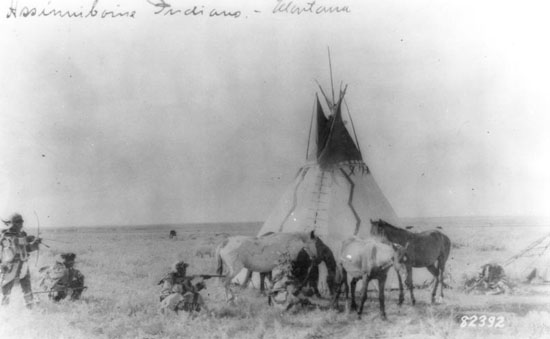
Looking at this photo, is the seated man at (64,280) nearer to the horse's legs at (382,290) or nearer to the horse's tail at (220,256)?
→ the horse's tail at (220,256)

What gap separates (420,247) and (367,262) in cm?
83

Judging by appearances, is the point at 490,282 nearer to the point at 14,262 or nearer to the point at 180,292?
the point at 180,292

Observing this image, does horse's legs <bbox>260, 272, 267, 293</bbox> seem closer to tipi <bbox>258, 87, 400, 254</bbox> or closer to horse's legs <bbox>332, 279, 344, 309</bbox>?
tipi <bbox>258, 87, 400, 254</bbox>

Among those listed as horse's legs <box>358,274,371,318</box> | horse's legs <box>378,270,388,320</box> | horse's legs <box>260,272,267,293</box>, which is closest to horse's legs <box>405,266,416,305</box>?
horse's legs <box>378,270,388,320</box>

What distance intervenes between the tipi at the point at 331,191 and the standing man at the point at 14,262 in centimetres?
323

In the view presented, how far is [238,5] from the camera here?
683cm

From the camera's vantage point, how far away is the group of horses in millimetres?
6324

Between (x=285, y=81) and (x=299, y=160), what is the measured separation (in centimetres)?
114

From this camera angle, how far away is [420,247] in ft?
21.6

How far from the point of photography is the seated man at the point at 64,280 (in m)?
6.65

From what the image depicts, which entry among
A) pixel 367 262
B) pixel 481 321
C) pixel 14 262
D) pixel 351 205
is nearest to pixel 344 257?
pixel 367 262

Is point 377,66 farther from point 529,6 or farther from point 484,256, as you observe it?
point 484,256

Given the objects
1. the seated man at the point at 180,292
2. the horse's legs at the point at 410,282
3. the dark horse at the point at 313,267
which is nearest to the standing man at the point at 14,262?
the seated man at the point at 180,292


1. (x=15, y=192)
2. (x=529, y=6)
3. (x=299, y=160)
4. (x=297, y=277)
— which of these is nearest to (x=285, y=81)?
(x=299, y=160)
